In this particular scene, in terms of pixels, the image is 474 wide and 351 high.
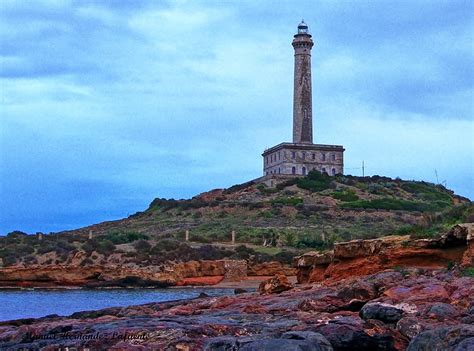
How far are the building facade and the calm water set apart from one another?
45009 millimetres

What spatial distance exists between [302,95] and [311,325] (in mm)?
74188

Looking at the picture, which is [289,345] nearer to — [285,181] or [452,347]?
[452,347]

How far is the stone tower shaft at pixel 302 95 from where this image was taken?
87.9 m

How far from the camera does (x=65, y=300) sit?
35250 mm

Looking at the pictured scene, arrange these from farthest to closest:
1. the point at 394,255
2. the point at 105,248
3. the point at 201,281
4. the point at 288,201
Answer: the point at 288,201
the point at 105,248
the point at 201,281
the point at 394,255

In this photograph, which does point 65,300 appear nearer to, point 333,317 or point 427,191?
point 333,317

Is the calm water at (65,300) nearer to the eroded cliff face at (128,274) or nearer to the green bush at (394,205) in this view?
the eroded cliff face at (128,274)

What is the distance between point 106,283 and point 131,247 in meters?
9.66

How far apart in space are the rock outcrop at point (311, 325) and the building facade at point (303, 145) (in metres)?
67.3

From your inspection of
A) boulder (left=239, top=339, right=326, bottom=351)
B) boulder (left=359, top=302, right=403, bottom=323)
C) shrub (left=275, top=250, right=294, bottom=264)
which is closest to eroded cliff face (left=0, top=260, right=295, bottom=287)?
shrub (left=275, top=250, right=294, bottom=264)

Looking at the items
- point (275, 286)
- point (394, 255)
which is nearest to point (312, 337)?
point (394, 255)

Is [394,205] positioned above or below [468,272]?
above

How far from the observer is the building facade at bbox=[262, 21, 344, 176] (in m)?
87.4

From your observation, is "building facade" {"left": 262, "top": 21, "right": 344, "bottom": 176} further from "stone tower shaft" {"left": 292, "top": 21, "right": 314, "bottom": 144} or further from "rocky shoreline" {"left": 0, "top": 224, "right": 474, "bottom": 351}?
"rocky shoreline" {"left": 0, "top": 224, "right": 474, "bottom": 351}
